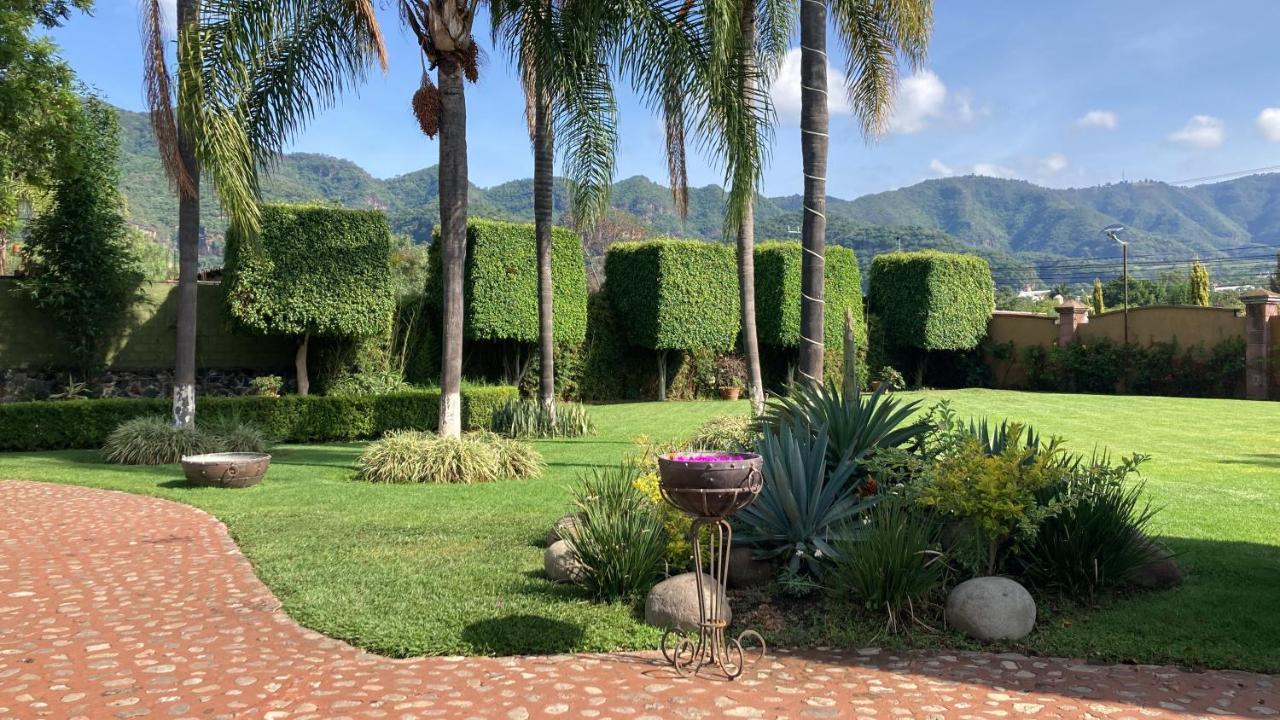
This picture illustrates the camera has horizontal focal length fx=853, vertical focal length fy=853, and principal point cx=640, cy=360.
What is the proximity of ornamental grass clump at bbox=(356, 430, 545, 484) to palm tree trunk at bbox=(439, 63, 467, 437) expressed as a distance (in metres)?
A: 0.50

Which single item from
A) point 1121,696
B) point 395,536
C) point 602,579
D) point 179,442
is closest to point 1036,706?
point 1121,696

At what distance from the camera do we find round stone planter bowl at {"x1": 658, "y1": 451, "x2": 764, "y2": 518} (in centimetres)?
392

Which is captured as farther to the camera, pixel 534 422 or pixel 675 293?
pixel 675 293

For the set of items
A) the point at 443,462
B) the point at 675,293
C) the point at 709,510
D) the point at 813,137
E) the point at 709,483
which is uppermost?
the point at 813,137

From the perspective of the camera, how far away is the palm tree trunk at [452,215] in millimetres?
10750

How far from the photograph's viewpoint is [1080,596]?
17.0 ft

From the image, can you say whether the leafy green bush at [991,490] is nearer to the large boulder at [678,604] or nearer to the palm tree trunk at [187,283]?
the large boulder at [678,604]

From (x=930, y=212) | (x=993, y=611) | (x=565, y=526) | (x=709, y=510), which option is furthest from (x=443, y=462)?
(x=930, y=212)

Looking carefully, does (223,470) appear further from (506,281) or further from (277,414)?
(506,281)

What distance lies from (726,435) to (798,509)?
4.39 metres

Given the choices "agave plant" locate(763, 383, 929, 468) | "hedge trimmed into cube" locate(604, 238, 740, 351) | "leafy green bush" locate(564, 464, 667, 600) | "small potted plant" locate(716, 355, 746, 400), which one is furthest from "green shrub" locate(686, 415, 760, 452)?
"small potted plant" locate(716, 355, 746, 400)

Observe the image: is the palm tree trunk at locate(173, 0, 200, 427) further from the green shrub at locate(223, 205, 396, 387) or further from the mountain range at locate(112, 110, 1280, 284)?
the green shrub at locate(223, 205, 396, 387)

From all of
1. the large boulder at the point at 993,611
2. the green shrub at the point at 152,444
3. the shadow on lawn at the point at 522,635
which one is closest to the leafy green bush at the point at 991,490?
the large boulder at the point at 993,611

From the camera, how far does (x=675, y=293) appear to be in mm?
20453
